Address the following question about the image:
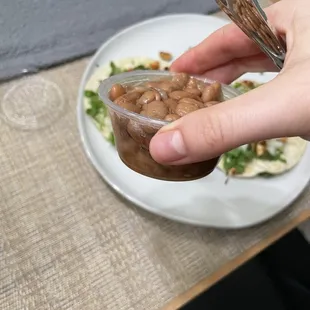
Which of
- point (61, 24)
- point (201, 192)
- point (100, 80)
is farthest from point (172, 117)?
point (61, 24)

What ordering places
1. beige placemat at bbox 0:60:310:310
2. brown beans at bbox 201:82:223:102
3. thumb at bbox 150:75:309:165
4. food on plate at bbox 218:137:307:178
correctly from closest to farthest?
thumb at bbox 150:75:309:165 → brown beans at bbox 201:82:223:102 → beige placemat at bbox 0:60:310:310 → food on plate at bbox 218:137:307:178

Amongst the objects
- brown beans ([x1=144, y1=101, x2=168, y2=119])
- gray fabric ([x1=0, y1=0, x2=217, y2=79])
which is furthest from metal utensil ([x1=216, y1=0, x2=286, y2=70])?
gray fabric ([x1=0, y1=0, x2=217, y2=79])

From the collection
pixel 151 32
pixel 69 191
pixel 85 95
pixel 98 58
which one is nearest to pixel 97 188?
pixel 69 191

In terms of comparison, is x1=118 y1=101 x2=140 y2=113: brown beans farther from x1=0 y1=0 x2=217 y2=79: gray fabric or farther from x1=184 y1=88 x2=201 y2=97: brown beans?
x1=0 y1=0 x2=217 y2=79: gray fabric

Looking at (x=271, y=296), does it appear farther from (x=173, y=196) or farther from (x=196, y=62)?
(x=196, y=62)

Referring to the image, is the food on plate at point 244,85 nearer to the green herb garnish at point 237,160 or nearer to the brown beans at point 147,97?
the green herb garnish at point 237,160

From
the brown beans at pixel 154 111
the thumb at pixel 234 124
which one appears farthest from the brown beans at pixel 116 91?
the thumb at pixel 234 124
